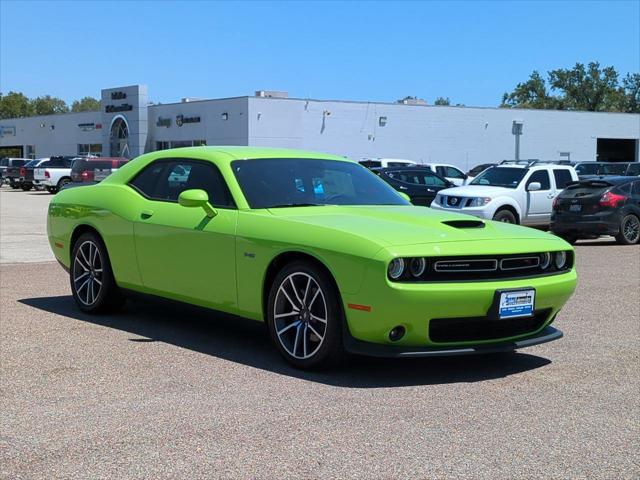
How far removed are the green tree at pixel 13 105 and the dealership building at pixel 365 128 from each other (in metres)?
82.3

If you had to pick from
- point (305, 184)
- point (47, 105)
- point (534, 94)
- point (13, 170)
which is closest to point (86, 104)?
point (47, 105)

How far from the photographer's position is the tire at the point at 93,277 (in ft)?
25.9

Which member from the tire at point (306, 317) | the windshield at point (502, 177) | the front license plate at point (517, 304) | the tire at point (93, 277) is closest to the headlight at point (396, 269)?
the tire at point (306, 317)

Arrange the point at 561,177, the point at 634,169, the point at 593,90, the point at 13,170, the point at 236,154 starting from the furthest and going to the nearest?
1. the point at 593,90
2. the point at 13,170
3. the point at 634,169
4. the point at 561,177
5. the point at 236,154

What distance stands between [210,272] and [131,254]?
1180 mm

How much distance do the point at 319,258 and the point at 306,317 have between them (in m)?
0.46

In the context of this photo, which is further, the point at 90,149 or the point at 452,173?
the point at 90,149

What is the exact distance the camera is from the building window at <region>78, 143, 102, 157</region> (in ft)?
200

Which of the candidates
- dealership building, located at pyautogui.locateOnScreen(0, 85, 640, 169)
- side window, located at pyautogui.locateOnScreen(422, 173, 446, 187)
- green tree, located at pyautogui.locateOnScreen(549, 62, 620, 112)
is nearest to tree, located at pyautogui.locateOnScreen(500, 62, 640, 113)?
green tree, located at pyautogui.locateOnScreen(549, 62, 620, 112)

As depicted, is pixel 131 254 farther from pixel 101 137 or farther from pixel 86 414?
pixel 101 137

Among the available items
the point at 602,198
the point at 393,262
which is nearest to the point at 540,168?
the point at 602,198

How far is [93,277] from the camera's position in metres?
8.07

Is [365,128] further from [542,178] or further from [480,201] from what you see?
[480,201]

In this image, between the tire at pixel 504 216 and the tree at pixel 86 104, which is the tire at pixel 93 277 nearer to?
the tire at pixel 504 216
